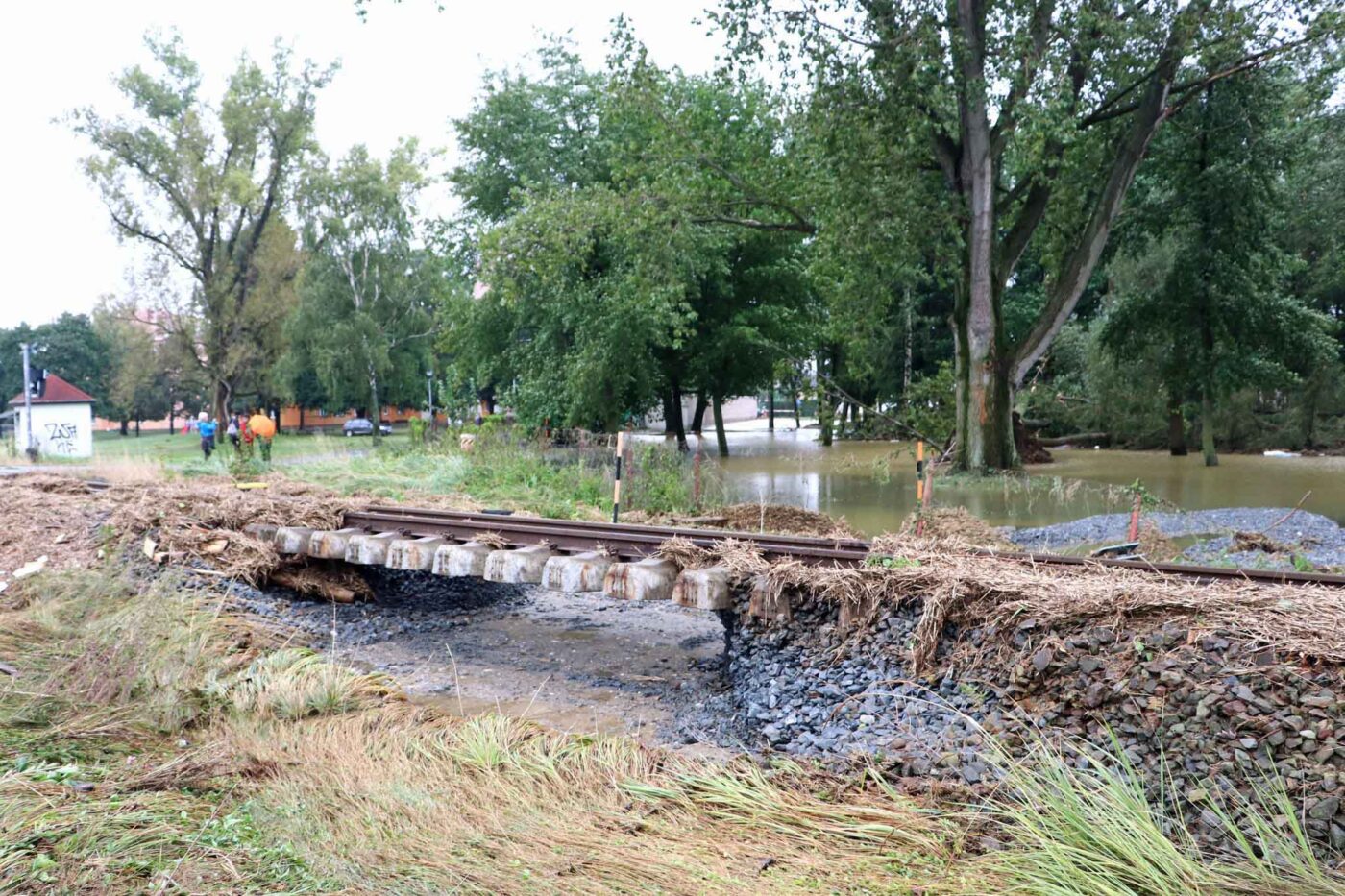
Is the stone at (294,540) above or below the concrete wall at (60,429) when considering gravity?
below

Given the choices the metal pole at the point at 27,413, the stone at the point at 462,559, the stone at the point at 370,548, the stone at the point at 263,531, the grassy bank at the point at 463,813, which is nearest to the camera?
the grassy bank at the point at 463,813

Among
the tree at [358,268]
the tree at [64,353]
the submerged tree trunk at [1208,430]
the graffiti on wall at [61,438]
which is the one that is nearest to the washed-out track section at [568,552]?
the graffiti on wall at [61,438]

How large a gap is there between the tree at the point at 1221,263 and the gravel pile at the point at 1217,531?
31.7ft

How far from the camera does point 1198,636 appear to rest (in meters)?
4.41

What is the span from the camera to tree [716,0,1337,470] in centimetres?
1523

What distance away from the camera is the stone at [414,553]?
8602 millimetres

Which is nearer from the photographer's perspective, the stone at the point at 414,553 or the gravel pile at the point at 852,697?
the gravel pile at the point at 852,697

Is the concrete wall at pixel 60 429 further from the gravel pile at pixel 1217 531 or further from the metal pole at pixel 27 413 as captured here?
the gravel pile at pixel 1217 531

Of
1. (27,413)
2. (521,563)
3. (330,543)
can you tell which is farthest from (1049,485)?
(27,413)

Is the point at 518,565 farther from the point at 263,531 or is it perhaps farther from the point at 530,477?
the point at 530,477

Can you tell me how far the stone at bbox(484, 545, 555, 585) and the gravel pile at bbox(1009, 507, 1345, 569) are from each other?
18.7 ft

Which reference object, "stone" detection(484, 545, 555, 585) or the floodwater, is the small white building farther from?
"stone" detection(484, 545, 555, 585)

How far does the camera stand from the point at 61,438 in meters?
25.4

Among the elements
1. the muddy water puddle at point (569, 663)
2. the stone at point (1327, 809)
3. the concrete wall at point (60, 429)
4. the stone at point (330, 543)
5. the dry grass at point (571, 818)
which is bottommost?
the muddy water puddle at point (569, 663)
